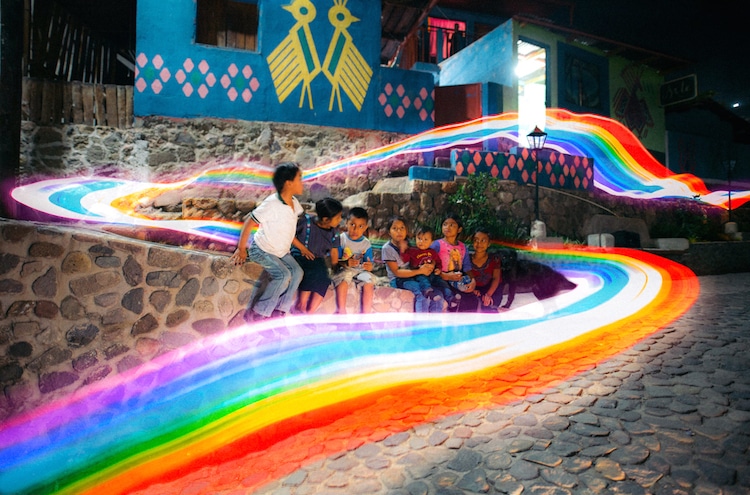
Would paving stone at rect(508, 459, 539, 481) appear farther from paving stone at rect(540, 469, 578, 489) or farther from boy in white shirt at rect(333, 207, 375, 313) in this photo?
boy in white shirt at rect(333, 207, 375, 313)

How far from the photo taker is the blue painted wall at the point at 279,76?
8.93 m

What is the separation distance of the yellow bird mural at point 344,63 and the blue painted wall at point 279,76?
0.03 meters

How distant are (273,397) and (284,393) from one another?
119 mm

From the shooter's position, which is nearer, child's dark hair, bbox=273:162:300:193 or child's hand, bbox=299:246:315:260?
child's dark hair, bbox=273:162:300:193

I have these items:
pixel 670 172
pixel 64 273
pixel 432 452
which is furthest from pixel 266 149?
pixel 670 172

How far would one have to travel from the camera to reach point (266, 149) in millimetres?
9688

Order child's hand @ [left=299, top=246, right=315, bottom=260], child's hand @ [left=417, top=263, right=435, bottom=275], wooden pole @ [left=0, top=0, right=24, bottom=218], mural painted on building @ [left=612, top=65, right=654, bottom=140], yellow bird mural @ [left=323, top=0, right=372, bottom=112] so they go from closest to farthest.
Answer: child's hand @ [left=299, top=246, right=315, bottom=260], wooden pole @ [left=0, top=0, right=24, bottom=218], child's hand @ [left=417, top=263, right=435, bottom=275], yellow bird mural @ [left=323, top=0, right=372, bottom=112], mural painted on building @ [left=612, top=65, right=654, bottom=140]

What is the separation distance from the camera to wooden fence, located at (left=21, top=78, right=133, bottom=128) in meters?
8.18

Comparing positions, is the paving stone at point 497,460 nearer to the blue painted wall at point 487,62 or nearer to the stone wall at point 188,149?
the stone wall at point 188,149

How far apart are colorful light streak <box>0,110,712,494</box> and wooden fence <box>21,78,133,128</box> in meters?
4.23

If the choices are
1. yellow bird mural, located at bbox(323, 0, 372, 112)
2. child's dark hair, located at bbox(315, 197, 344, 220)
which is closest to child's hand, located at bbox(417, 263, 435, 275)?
child's dark hair, located at bbox(315, 197, 344, 220)

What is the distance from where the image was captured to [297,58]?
9820mm

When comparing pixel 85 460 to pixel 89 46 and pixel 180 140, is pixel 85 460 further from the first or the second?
pixel 89 46

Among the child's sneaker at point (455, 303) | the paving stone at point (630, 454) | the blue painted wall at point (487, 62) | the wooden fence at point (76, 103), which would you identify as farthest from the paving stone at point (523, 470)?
the blue painted wall at point (487, 62)
